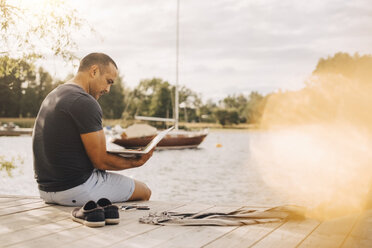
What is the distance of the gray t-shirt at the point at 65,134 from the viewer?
3137 mm

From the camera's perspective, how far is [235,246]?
241cm

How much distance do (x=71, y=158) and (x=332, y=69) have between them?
57723mm

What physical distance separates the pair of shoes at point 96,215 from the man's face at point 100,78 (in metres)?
0.92

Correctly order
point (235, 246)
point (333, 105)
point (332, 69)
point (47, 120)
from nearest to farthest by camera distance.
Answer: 1. point (235, 246)
2. point (47, 120)
3. point (333, 105)
4. point (332, 69)

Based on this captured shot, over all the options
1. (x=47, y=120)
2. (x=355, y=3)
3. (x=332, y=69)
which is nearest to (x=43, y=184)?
(x=47, y=120)

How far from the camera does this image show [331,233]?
8.71 feet

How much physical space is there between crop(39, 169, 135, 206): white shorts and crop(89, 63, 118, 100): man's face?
630 millimetres

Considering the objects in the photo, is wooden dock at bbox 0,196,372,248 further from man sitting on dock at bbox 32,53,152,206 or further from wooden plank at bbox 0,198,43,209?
wooden plank at bbox 0,198,43,209

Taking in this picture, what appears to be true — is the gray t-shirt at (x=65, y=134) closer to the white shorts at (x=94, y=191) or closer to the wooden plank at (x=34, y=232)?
the white shorts at (x=94, y=191)

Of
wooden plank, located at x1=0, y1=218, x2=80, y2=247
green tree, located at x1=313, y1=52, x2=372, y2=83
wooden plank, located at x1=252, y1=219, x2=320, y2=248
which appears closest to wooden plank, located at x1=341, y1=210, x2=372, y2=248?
wooden plank, located at x1=252, y1=219, x2=320, y2=248

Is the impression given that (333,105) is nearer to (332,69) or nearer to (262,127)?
(332,69)

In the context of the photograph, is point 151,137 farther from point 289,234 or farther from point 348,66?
point 348,66

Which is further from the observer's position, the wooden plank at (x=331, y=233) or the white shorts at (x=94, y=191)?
the white shorts at (x=94, y=191)

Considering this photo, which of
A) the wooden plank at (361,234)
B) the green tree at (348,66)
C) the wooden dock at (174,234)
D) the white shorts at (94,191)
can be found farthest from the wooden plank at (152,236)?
the green tree at (348,66)
